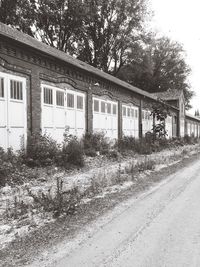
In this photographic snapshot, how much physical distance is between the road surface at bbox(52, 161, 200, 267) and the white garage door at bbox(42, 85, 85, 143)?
813cm

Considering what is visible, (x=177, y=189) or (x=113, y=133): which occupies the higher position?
(x=113, y=133)

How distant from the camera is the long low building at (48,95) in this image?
12.7 metres

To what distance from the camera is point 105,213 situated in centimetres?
687

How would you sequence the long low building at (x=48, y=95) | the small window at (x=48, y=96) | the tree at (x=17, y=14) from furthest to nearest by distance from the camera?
the tree at (x=17, y=14) → the small window at (x=48, y=96) → the long low building at (x=48, y=95)

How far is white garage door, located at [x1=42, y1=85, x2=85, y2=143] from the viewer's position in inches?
596

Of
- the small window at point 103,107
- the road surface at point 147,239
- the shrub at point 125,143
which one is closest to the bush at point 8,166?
the road surface at point 147,239

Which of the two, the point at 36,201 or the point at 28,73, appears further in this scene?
the point at 28,73

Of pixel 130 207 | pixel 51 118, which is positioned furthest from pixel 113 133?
pixel 130 207

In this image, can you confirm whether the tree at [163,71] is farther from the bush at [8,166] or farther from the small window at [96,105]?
the bush at [8,166]

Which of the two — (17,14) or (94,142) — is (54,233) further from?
(17,14)

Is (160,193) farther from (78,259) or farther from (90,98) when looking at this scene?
(90,98)

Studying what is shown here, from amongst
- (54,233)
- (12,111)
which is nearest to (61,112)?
(12,111)

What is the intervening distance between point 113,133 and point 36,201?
52.9ft

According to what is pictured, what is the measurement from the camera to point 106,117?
22047mm
